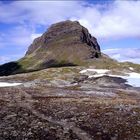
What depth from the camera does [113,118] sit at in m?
47.6

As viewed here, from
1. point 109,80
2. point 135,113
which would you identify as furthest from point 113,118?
point 109,80

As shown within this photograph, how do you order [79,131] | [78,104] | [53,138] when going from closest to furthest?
[53,138]
[79,131]
[78,104]

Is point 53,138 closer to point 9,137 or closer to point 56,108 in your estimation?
point 9,137

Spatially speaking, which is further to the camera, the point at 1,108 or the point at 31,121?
the point at 1,108

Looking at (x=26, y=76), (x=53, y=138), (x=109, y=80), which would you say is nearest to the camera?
(x=53, y=138)

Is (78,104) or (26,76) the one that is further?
(26,76)

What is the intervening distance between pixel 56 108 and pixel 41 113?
4042 mm

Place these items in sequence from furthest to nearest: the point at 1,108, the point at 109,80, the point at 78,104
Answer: the point at 109,80, the point at 78,104, the point at 1,108

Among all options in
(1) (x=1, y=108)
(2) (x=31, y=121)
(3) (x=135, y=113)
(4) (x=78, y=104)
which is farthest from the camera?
(4) (x=78, y=104)

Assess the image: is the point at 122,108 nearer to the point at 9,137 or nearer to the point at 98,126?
the point at 98,126

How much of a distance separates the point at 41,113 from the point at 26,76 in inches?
5277

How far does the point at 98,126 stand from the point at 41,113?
1109 centimetres

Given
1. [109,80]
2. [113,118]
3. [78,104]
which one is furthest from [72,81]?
[113,118]

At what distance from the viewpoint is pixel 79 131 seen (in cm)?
4100
